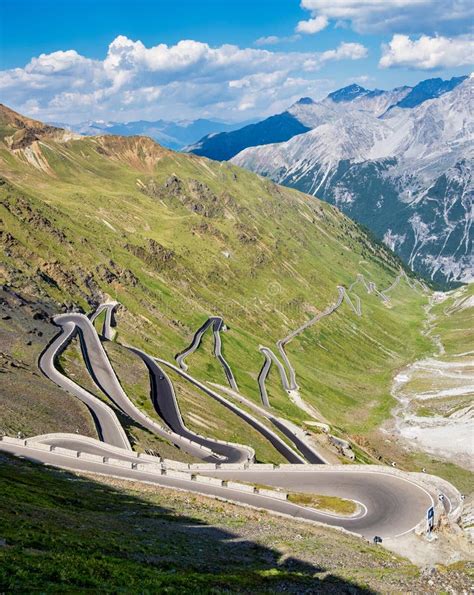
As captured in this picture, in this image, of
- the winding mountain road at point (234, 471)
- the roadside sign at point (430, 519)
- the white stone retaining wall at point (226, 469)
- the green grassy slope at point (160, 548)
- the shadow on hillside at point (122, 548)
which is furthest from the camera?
the white stone retaining wall at point (226, 469)

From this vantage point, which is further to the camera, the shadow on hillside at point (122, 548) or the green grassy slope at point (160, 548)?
the green grassy slope at point (160, 548)

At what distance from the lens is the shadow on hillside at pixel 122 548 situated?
31281 millimetres

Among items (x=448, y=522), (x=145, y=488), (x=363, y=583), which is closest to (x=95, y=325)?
(x=145, y=488)

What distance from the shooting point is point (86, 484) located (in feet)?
200

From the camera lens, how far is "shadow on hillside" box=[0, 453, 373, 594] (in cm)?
3128

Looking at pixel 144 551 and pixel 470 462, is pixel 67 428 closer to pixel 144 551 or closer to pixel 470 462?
pixel 144 551

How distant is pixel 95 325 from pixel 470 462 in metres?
109

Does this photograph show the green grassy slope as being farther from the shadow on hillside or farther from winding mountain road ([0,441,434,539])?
winding mountain road ([0,441,434,539])

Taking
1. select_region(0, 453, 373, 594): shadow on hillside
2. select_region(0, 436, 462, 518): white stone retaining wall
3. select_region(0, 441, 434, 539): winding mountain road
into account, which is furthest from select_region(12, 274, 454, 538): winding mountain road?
select_region(0, 453, 373, 594): shadow on hillside

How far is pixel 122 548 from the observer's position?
1576 inches

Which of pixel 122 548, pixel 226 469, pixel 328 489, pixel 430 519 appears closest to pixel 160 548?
pixel 122 548

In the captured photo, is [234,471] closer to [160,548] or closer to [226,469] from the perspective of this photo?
[226,469]

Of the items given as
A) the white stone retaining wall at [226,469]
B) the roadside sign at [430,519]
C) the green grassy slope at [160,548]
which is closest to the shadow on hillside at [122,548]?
the green grassy slope at [160,548]

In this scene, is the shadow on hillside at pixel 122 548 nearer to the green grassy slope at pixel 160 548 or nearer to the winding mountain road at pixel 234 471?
the green grassy slope at pixel 160 548
